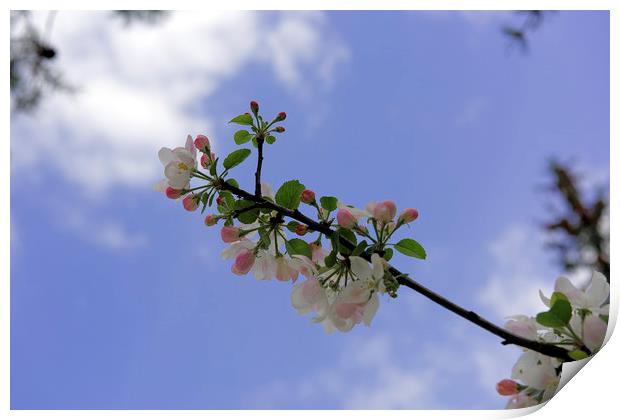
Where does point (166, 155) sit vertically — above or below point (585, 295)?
above

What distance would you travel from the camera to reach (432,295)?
1.30 feet

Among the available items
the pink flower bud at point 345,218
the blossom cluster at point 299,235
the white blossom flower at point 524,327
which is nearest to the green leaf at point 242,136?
the blossom cluster at point 299,235

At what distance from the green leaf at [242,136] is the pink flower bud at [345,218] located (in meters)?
0.11

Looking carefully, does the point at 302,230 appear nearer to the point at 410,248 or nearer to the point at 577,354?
the point at 410,248

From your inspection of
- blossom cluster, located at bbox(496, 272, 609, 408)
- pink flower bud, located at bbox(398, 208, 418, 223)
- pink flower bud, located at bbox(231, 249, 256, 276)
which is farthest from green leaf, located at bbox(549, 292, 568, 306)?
pink flower bud, located at bbox(231, 249, 256, 276)

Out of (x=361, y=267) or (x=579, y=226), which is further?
(x=579, y=226)

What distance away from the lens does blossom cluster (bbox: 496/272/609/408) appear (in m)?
0.42

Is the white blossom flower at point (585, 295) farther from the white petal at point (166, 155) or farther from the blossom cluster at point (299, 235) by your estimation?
the white petal at point (166, 155)

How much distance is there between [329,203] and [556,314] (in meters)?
0.17

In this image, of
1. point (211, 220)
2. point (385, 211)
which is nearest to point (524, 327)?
point (385, 211)
